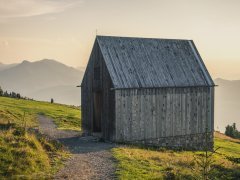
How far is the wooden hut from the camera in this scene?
3198 centimetres

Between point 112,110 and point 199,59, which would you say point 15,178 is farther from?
point 199,59

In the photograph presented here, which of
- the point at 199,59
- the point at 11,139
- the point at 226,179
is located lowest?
the point at 226,179

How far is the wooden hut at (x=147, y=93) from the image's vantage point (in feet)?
105

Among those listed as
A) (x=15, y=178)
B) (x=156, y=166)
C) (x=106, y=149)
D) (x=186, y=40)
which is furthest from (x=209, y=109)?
(x=15, y=178)

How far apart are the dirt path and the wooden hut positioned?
2.78 metres

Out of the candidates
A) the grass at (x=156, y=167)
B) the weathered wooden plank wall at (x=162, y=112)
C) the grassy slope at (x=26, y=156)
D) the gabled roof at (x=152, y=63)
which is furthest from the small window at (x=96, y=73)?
the grassy slope at (x=26, y=156)

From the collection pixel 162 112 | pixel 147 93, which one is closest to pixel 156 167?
pixel 147 93

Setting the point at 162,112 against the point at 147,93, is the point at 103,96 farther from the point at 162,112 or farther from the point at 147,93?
the point at 162,112

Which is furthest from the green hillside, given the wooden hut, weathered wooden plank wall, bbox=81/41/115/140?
the wooden hut

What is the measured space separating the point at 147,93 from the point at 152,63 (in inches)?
145

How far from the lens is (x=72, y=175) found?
18.3 meters

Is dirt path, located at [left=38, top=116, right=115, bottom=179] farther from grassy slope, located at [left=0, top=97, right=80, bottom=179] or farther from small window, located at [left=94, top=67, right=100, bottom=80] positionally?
small window, located at [left=94, top=67, right=100, bottom=80]

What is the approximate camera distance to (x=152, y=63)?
3506 cm

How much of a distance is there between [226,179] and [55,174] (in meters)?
9.61
